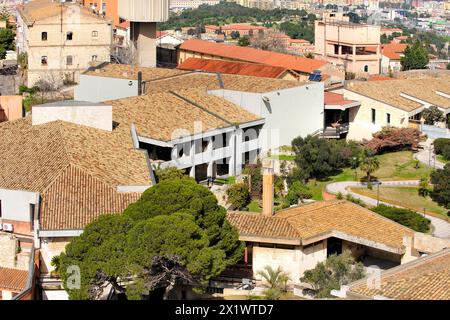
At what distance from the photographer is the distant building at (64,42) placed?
173 ft

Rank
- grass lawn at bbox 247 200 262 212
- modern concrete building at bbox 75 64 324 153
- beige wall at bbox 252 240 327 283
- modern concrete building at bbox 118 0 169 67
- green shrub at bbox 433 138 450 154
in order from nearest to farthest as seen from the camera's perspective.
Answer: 1. beige wall at bbox 252 240 327 283
2. grass lawn at bbox 247 200 262 212
3. green shrub at bbox 433 138 450 154
4. modern concrete building at bbox 75 64 324 153
5. modern concrete building at bbox 118 0 169 67

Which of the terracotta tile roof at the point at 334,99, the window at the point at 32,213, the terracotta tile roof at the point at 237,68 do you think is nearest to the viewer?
the window at the point at 32,213

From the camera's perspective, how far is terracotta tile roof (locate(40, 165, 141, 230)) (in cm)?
2427

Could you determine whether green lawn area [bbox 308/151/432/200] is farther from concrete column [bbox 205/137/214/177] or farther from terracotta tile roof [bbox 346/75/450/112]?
terracotta tile roof [bbox 346/75/450/112]

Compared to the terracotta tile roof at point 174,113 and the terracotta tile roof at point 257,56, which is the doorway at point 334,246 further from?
the terracotta tile roof at point 257,56

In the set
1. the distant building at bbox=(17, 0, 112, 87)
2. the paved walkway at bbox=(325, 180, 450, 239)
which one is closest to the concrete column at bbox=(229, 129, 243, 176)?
the paved walkway at bbox=(325, 180, 450, 239)

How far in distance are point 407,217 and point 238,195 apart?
5.80 m

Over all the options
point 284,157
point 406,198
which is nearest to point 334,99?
point 284,157

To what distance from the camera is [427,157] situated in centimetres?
3791

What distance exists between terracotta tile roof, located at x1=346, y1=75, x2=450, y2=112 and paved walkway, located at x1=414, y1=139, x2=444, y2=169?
274 centimetres

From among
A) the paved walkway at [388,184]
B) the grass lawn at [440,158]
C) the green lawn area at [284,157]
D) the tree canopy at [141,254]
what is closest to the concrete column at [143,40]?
the green lawn area at [284,157]

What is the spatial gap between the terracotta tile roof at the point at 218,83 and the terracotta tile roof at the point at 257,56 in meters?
10.7
